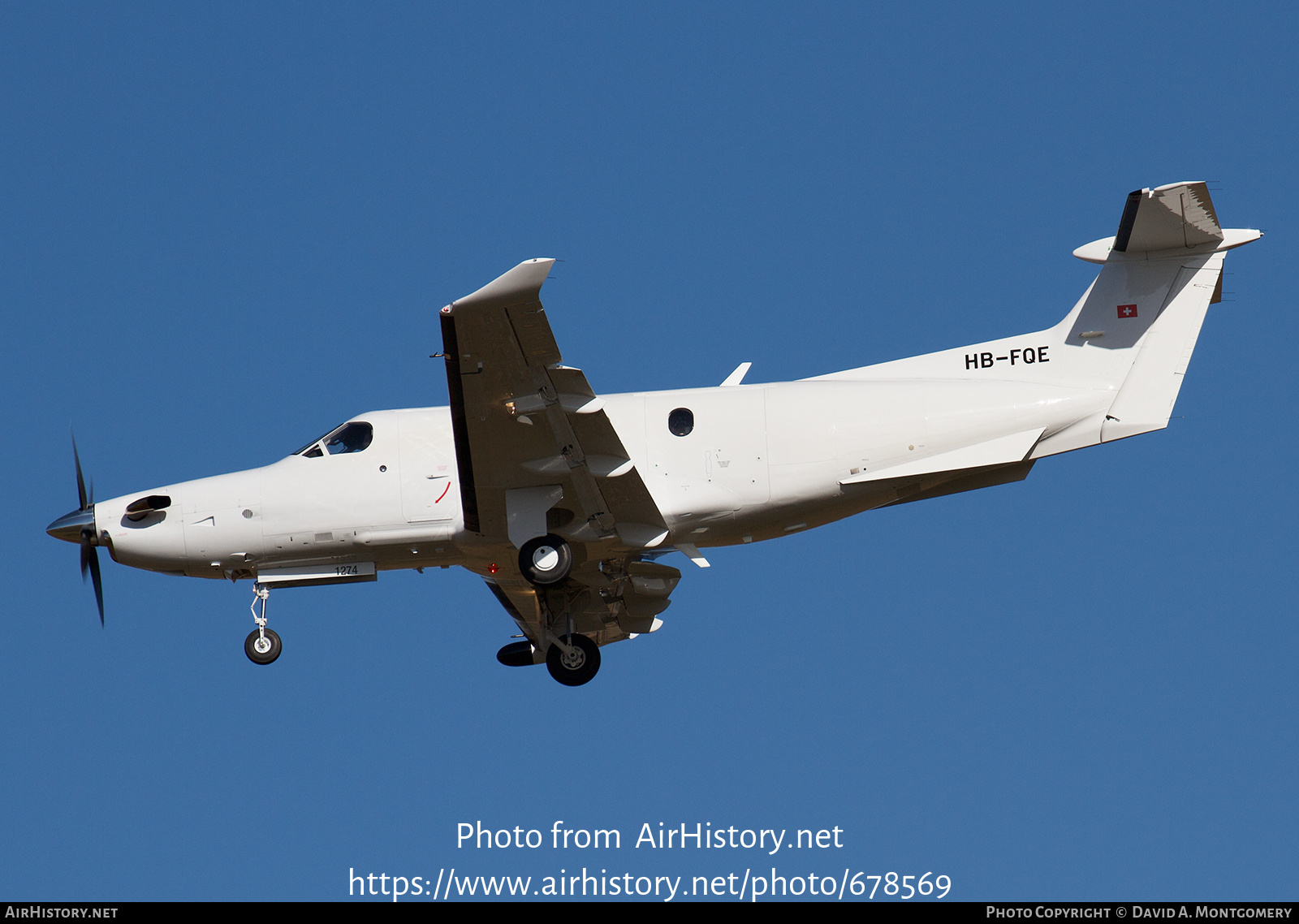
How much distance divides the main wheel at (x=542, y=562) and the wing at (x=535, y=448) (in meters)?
0.15

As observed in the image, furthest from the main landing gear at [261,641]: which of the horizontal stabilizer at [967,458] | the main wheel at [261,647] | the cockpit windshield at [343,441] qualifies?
the horizontal stabilizer at [967,458]

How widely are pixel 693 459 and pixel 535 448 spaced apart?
224 centimetres

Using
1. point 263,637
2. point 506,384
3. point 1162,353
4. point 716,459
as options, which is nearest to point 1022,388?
point 1162,353

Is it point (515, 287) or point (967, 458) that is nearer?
point (515, 287)

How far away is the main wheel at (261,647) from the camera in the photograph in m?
18.3

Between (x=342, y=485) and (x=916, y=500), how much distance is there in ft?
26.4

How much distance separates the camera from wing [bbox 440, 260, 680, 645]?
47.3ft

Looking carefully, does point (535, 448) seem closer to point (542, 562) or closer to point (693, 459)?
point (542, 562)

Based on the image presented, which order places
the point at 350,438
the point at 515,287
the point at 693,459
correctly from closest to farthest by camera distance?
the point at 515,287 < the point at 693,459 < the point at 350,438

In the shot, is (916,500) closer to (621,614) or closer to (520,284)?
(621,614)

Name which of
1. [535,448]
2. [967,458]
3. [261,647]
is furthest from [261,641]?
[967,458]

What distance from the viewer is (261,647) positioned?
724 inches

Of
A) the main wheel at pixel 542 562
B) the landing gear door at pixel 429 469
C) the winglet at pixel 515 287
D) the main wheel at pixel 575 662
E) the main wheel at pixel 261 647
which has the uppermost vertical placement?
the winglet at pixel 515 287

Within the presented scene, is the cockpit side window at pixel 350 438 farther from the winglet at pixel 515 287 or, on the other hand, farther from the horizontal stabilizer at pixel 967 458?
the horizontal stabilizer at pixel 967 458
